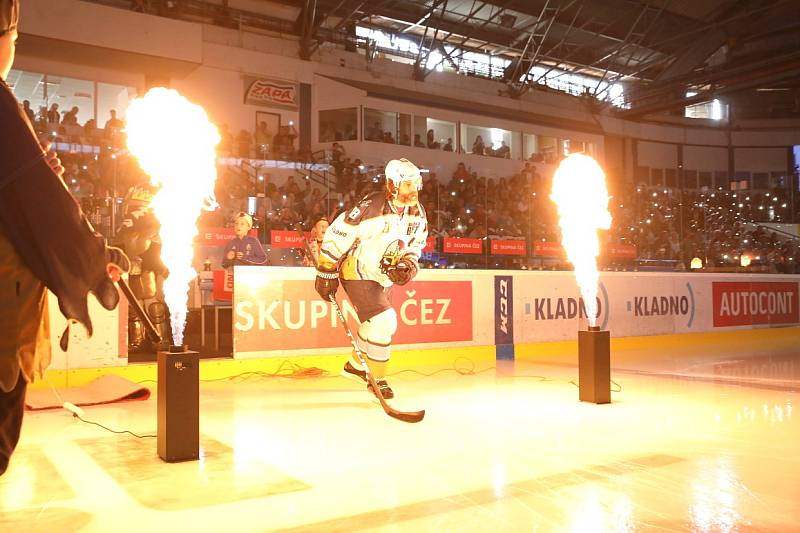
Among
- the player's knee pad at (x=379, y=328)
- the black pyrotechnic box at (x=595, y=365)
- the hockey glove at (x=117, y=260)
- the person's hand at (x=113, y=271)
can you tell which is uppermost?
the hockey glove at (x=117, y=260)

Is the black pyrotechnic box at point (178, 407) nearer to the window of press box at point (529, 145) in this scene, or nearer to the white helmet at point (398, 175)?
the white helmet at point (398, 175)

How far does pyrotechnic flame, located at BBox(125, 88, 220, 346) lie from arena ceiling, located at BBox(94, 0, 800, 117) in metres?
18.4

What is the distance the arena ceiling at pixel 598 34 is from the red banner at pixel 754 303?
13.2 meters

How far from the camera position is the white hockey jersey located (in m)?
6.18

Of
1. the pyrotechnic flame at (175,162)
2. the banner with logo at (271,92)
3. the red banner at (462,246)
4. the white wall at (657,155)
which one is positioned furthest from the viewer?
the white wall at (657,155)

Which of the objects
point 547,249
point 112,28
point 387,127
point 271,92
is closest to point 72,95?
point 112,28

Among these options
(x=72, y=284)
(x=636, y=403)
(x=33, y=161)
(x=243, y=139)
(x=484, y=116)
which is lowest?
(x=636, y=403)

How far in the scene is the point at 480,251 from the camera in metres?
15.0

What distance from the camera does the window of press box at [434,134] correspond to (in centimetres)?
2450

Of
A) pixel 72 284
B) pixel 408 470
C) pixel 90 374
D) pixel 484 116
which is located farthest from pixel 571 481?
pixel 484 116

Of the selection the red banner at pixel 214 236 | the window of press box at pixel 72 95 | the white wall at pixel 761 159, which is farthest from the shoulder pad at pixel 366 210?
the white wall at pixel 761 159

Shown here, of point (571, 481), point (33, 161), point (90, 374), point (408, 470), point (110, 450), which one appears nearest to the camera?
point (33, 161)

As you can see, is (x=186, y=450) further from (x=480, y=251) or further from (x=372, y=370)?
(x=480, y=251)

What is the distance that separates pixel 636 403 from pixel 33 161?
5.77 meters
